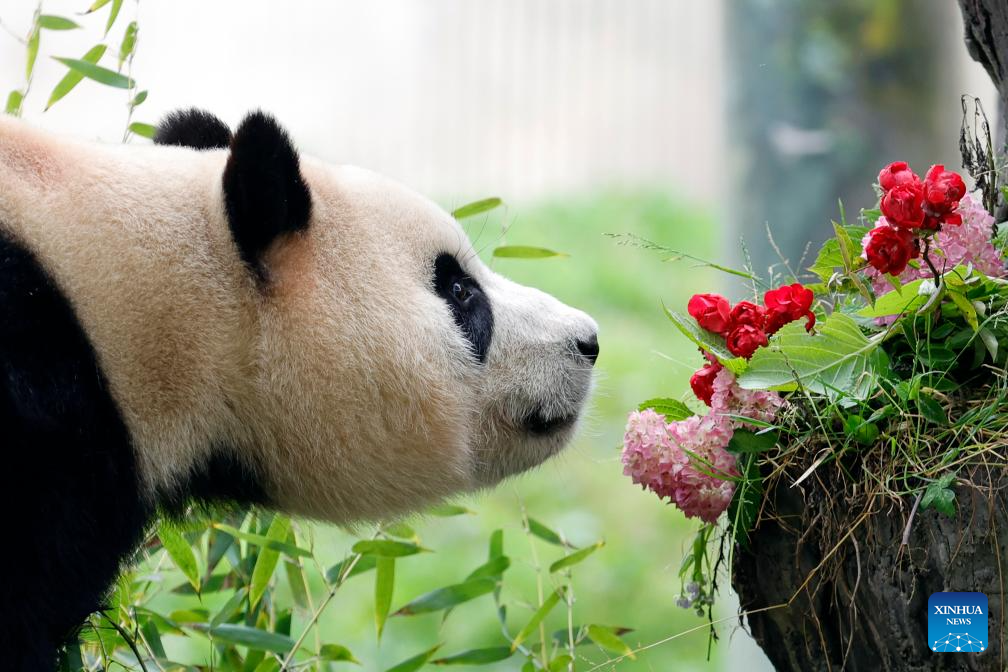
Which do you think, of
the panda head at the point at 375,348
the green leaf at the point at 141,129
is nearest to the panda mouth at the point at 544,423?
the panda head at the point at 375,348

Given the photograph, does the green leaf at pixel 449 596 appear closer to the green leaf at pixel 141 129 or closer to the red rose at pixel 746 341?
the red rose at pixel 746 341

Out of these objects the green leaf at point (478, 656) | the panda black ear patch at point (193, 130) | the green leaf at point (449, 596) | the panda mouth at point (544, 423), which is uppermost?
the panda black ear patch at point (193, 130)

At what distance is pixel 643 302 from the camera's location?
16.1 feet

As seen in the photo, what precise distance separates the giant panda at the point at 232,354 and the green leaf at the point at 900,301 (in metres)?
0.42

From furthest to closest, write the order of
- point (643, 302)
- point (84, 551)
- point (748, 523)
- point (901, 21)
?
point (643, 302), point (901, 21), point (748, 523), point (84, 551)

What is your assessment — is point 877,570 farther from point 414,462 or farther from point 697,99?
point 697,99

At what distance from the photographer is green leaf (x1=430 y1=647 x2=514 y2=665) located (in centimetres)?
196

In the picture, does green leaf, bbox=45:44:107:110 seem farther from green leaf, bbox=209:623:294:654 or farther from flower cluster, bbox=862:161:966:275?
flower cluster, bbox=862:161:966:275

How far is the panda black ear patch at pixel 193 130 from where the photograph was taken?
68.4 inches

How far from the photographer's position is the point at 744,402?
1415mm

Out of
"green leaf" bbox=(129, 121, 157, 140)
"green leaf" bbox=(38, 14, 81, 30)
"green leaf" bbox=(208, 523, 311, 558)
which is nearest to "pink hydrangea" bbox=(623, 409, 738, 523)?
"green leaf" bbox=(208, 523, 311, 558)

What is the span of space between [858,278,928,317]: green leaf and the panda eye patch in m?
0.54

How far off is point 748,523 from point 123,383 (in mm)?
824

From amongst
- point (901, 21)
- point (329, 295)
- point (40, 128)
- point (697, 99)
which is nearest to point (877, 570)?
point (329, 295)
